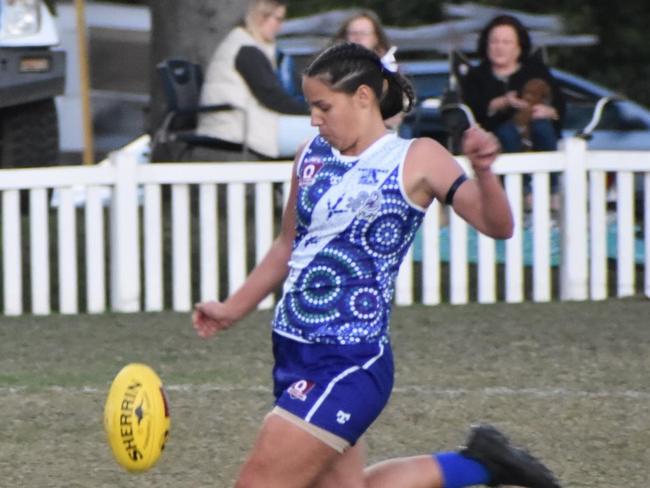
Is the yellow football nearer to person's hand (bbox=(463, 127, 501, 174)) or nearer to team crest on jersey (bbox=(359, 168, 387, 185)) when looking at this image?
team crest on jersey (bbox=(359, 168, 387, 185))

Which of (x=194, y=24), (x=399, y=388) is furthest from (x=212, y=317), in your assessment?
(x=194, y=24)

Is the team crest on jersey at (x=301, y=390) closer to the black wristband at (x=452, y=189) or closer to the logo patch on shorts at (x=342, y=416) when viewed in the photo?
the logo patch on shorts at (x=342, y=416)

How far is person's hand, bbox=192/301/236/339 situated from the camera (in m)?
5.06

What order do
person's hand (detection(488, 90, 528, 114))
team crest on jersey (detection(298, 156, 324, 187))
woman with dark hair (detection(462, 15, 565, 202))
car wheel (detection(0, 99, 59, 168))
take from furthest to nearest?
car wheel (detection(0, 99, 59, 168)), woman with dark hair (detection(462, 15, 565, 202)), person's hand (detection(488, 90, 528, 114)), team crest on jersey (detection(298, 156, 324, 187))

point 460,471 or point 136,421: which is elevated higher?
point 136,421

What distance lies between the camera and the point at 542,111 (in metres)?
11.0

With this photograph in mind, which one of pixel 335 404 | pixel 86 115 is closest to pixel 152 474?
pixel 335 404

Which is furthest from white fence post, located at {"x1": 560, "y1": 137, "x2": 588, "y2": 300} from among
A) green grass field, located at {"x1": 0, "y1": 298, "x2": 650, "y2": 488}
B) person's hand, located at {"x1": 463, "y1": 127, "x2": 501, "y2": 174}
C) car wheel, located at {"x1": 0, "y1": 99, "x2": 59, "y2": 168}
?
person's hand, located at {"x1": 463, "y1": 127, "x2": 501, "y2": 174}

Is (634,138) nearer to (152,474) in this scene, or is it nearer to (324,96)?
(152,474)

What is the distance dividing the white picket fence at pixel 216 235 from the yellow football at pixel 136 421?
4.90 meters

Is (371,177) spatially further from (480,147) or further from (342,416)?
(342,416)

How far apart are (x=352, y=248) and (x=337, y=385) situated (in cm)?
36

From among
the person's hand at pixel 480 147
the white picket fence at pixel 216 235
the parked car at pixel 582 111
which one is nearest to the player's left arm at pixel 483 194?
the person's hand at pixel 480 147

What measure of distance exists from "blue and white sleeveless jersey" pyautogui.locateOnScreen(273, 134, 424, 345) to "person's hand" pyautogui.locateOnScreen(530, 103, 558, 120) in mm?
6298
